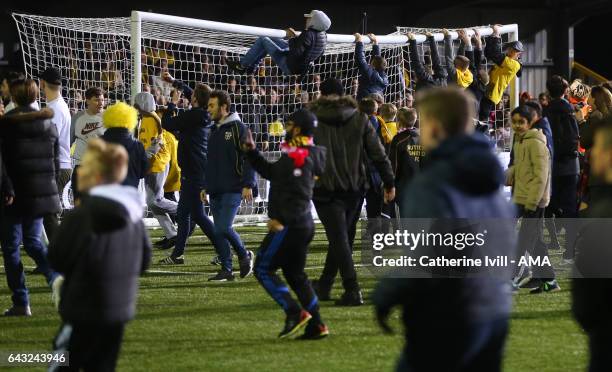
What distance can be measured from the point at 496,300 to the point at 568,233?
942 centimetres

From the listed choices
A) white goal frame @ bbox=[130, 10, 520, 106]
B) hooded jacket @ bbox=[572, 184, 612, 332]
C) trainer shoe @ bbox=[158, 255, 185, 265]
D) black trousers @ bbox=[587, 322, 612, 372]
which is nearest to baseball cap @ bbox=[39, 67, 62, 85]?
white goal frame @ bbox=[130, 10, 520, 106]

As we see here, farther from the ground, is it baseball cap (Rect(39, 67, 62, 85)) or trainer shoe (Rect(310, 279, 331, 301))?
baseball cap (Rect(39, 67, 62, 85))

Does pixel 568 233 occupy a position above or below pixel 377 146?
below

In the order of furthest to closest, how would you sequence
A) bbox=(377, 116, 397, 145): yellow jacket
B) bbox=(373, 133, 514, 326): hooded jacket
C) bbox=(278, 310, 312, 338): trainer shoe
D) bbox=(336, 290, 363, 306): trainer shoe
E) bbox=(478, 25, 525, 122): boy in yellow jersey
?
bbox=(478, 25, 525, 122): boy in yellow jersey < bbox=(377, 116, 397, 145): yellow jacket < bbox=(336, 290, 363, 306): trainer shoe < bbox=(278, 310, 312, 338): trainer shoe < bbox=(373, 133, 514, 326): hooded jacket

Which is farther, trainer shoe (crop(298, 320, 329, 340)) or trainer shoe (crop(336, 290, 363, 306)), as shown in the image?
trainer shoe (crop(336, 290, 363, 306))

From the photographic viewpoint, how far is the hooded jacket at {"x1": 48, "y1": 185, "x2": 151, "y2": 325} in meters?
5.73

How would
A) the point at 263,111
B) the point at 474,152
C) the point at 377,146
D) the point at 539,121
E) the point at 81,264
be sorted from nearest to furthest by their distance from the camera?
the point at 474,152 < the point at 81,264 < the point at 377,146 < the point at 539,121 < the point at 263,111

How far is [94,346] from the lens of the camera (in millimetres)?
5855

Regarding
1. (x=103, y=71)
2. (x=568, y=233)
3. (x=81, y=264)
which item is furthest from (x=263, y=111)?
(x=81, y=264)

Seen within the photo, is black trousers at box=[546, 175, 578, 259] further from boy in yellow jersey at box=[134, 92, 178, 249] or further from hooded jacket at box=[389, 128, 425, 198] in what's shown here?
boy in yellow jersey at box=[134, 92, 178, 249]

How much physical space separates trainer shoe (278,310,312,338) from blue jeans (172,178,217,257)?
12.8 ft

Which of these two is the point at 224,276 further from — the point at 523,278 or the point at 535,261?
the point at 535,261

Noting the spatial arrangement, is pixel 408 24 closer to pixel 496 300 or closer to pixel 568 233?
pixel 568 233

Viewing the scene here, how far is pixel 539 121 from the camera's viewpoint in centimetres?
1119
